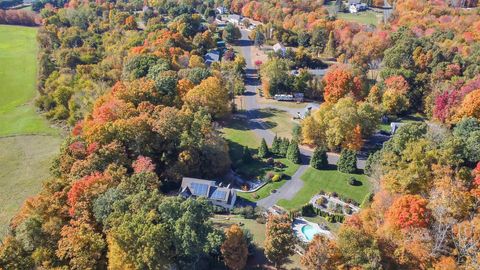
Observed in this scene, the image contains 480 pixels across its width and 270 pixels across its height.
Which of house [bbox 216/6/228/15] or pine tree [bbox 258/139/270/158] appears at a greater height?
house [bbox 216/6/228/15]

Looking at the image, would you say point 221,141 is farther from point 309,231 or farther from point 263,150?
point 309,231

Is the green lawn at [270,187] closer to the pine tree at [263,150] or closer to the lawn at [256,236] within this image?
the pine tree at [263,150]

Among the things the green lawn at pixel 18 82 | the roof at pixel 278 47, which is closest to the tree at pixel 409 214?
the green lawn at pixel 18 82

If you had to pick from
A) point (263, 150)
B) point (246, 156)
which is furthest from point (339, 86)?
point (246, 156)

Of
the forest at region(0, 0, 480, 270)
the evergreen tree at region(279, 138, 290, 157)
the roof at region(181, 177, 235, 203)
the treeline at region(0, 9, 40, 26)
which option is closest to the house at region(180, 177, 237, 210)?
the roof at region(181, 177, 235, 203)

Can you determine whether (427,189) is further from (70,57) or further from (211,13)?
(211,13)

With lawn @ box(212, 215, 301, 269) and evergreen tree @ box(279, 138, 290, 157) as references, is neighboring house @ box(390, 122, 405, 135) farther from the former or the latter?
lawn @ box(212, 215, 301, 269)

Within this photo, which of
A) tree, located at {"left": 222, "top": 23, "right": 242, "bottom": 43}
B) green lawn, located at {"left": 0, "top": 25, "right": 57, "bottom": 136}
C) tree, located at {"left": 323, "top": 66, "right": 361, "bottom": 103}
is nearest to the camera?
tree, located at {"left": 323, "top": 66, "right": 361, "bottom": 103}
